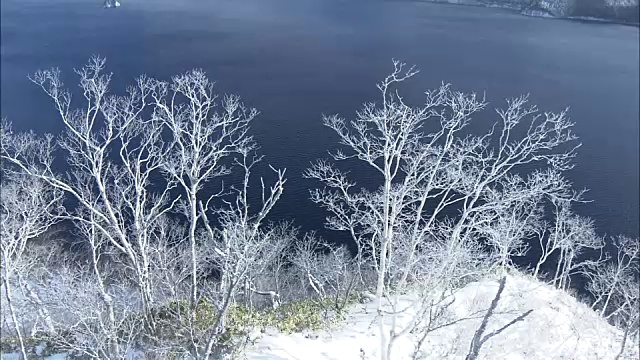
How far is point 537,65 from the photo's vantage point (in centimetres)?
5253

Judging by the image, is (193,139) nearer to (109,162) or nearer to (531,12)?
(109,162)

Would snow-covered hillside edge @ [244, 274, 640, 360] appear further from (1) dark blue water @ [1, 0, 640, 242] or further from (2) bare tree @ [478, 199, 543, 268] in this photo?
(1) dark blue water @ [1, 0, 640, 242]

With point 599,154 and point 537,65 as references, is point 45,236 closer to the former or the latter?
point 599,154

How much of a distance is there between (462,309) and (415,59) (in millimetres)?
37040

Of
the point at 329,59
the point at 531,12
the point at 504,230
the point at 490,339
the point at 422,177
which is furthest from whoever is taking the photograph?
the point at 531,12

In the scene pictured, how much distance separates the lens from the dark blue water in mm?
35719

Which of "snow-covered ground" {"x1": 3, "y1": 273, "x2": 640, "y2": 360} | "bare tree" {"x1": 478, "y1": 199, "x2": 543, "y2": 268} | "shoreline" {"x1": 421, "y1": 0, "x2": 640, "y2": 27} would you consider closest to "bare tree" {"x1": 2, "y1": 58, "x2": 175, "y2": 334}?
"snow-covered ground" {"x1": 3, "y1": 273, "x2": 640, "y2": 360}

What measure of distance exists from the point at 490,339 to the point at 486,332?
0.70ft

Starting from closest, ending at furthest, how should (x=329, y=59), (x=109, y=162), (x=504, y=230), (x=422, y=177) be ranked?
1. (x=422, y=177)
2. (x=504, y=230)
3. (x=109, y=162)
4. (x=329, y=59)

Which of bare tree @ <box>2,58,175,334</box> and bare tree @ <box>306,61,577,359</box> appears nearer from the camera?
bare tree @ <box>306,61,577,359</box>

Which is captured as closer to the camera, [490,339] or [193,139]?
[193,139]

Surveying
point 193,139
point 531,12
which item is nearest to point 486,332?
point 193,139

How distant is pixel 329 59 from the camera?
52.2 meters

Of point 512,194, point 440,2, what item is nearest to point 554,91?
point 440,2
